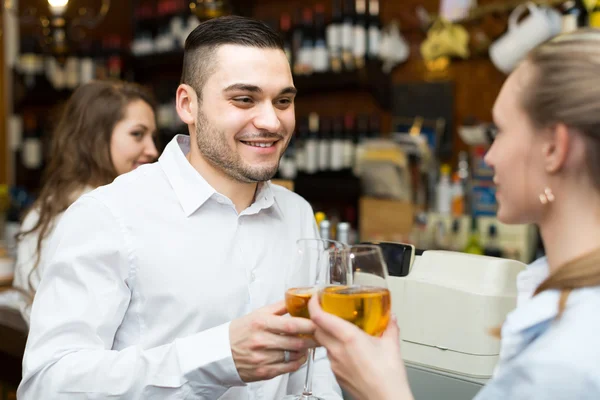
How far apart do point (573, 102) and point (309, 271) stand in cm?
46

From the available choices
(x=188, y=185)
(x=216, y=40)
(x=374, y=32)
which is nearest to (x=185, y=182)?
(x=188, y=185)

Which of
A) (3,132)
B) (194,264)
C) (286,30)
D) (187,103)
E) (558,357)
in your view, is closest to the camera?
(558,357)

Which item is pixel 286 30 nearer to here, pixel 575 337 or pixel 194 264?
pixel 194 264

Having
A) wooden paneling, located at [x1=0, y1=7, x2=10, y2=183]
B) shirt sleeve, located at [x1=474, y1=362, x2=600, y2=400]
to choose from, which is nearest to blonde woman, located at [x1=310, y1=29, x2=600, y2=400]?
shirt sleeve, located at [x1=474, y1=362, x2=600, y2=400]

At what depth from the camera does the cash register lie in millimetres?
1270

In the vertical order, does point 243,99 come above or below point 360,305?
above

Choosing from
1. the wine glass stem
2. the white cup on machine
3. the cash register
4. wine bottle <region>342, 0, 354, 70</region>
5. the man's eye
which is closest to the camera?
the wine glass stem

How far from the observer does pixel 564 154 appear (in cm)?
87

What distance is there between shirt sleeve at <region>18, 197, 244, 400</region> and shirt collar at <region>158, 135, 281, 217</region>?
16 cm

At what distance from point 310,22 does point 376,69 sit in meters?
0.52

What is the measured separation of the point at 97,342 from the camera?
129cm

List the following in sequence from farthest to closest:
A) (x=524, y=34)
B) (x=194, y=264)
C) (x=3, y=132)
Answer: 1. (x=3, y=132)
2. (x=524, y=34)
3. (x=194, y=264)

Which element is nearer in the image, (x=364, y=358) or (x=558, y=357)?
(x=558, y=357)

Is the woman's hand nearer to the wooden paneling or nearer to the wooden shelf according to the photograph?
the wooden shelf
